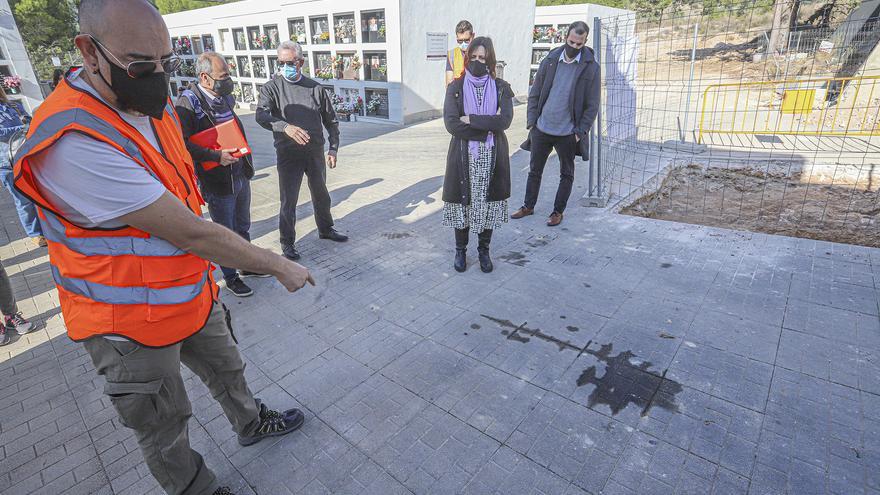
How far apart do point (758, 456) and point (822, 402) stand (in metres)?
0.63

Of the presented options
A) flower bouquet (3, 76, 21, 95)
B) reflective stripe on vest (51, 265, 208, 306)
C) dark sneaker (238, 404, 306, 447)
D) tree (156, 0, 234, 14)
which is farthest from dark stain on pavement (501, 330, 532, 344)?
tree (156, 0, 234, 14)

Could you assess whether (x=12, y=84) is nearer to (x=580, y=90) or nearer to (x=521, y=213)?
(x=521, y=213)

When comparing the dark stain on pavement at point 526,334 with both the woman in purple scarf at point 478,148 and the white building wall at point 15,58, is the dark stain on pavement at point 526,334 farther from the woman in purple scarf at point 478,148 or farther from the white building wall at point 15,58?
the white building wall at point 15,58

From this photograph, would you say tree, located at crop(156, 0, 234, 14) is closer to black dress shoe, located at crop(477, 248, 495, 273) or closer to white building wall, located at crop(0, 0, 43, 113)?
white building wall, located at crop(0, 0, 43, 113)

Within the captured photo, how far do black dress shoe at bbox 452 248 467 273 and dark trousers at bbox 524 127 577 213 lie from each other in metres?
1.52

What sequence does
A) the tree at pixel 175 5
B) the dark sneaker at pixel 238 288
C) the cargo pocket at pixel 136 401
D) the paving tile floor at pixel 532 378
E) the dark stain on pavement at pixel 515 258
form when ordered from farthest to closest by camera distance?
the tree at pixel 175 5 < the dark stain on pavement at pixel 515 258 < the dark sneaker at pixel 238 288 < the paving tile floor at pixel 532 378 < the cargo pocket at pixel 136 401

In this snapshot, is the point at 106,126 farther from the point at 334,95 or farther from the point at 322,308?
the point at 334,95

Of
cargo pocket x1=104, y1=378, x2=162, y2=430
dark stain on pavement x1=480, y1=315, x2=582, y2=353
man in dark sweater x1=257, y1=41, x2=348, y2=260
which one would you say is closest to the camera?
cargo pocket x1=104, y1=378, x2=162, y2=430

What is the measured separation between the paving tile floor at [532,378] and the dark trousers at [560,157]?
77cm

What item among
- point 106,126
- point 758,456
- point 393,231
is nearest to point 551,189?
point 393,231

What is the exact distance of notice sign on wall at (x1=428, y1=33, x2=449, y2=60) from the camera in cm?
1389

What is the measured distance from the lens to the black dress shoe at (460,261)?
4.12 metres

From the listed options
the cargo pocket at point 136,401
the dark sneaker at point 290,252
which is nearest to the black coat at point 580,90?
the dark sneaker at point 290,252

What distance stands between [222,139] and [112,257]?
7.38 ft
